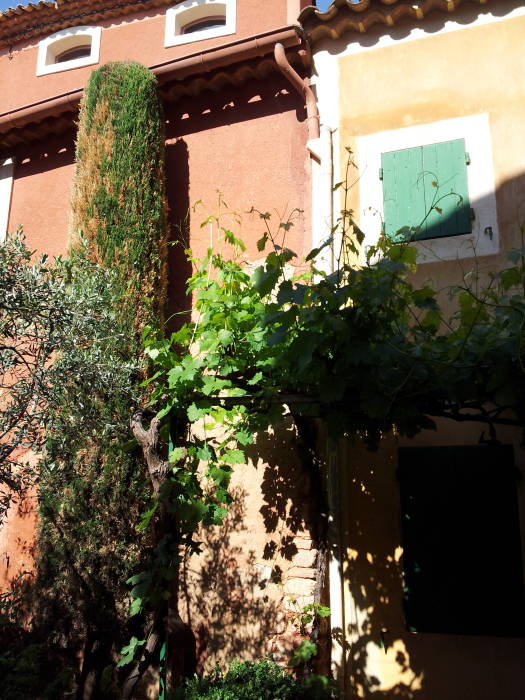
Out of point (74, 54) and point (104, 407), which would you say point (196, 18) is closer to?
point (74, 54)

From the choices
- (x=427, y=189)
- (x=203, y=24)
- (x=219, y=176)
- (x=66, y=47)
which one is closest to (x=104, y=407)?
(x=219, y=176)

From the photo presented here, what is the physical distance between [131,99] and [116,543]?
4.44m

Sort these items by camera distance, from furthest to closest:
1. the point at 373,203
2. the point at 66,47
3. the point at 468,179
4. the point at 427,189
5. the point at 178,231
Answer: the point at 66,47, the point at 178,231, the point at 373,203, the point at 427,189, the point at 468,179

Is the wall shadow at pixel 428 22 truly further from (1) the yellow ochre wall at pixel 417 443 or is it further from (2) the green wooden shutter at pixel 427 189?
(2) the green wooden shutter at pixel 427 189

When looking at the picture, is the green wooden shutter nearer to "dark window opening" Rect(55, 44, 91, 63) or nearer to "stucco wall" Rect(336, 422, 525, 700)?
"stucco wall" Rect(336, 422, 525, 700)

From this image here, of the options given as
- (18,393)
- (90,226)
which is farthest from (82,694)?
(90,226)

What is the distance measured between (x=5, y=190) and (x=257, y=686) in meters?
6.38

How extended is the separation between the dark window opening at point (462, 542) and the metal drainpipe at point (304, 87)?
3.28 metres

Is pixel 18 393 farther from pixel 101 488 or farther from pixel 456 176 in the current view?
pixel 456 176

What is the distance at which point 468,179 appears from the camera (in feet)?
18.1

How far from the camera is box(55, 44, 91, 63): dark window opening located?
831 centimetres

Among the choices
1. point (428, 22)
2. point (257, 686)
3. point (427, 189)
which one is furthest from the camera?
point (428, 22)

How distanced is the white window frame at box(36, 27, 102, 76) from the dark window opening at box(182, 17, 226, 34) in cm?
111

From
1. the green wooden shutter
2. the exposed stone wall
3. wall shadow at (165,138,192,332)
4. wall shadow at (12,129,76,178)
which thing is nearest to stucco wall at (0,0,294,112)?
wall shadow at (12,129,76,178)
